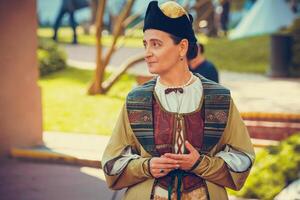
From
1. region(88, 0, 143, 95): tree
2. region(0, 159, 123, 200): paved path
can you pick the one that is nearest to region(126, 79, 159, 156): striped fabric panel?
region(0, 159, 123, 200): paved path

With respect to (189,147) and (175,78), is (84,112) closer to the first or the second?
(175,78)

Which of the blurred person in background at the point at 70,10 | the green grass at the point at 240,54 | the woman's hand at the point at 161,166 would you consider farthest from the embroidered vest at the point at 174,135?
Answer: the blurred person in background at the point at 70,10

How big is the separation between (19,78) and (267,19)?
878cm

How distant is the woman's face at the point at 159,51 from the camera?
104 inches

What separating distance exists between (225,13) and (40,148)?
686 inches

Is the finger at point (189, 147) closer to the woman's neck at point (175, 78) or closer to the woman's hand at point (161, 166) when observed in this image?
the woman's hand at point (161, 166)

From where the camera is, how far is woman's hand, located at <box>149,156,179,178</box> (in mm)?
2488

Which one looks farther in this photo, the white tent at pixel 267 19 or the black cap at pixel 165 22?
the white tent at pixel 267 19

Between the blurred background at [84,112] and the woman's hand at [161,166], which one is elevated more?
the woman's hand at [161,166]

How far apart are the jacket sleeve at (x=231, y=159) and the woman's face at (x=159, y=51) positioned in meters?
0.39

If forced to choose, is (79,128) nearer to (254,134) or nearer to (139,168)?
(254,134)

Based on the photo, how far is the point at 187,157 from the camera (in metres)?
2.51

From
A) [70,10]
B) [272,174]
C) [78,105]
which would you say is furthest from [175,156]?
[70,10]

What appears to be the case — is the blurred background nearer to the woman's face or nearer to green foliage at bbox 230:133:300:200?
green foliage at bbox 230:133:300:200
